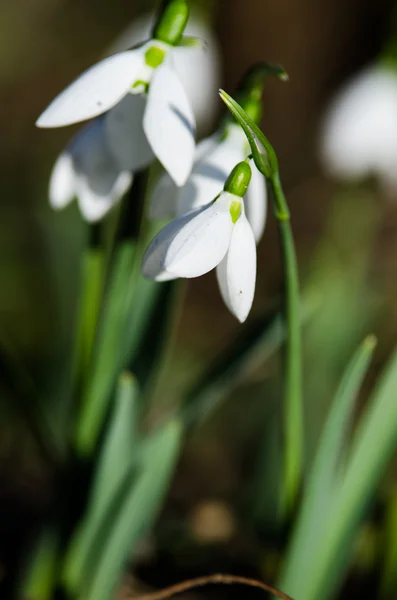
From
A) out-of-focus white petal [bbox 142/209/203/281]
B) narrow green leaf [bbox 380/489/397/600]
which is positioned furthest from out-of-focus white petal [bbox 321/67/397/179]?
out-of-focus white petal [bbox 142/209/203/281]

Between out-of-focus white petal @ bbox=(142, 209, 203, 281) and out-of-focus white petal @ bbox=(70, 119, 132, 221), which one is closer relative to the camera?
out-of-focus white petal @ bbox=(142, 209, 203, 281)

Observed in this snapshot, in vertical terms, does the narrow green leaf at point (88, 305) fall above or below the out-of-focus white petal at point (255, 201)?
below

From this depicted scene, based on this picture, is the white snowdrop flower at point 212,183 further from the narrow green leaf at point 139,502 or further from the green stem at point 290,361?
the narrow green leaf at point 139,502

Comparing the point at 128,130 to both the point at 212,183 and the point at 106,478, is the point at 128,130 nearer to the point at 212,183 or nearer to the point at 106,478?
the point at 212,183

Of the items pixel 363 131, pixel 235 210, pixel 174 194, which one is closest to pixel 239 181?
pixel 235 210

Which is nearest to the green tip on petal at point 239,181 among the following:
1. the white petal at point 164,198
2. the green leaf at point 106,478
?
the white petal at point 164,198

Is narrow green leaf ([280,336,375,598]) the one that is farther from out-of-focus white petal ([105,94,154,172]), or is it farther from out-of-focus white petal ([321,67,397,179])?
out-of-focus white petal ([321,67,397,179])
